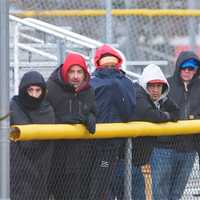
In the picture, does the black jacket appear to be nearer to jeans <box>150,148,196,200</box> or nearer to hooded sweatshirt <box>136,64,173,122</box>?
hooded sweatshirt <box>136,64,173,122</box>

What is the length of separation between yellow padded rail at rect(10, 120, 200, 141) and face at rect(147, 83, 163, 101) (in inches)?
21.0

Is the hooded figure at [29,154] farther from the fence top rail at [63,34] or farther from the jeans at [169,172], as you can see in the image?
the fence top rail at [63,34]

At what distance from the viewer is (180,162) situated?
7.82 m

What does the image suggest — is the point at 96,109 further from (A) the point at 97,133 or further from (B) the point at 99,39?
(B) the point at 99,39

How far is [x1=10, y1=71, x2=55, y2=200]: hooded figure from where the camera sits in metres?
6.64

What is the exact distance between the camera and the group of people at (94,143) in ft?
22.1

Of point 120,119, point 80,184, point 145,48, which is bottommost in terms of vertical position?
point 80,184

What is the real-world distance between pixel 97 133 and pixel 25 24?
4.66 metres

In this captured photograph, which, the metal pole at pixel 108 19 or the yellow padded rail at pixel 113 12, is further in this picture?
the yellow padded rail at pixel 113 12

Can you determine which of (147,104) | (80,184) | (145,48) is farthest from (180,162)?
(145,48)

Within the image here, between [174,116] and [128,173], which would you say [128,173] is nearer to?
[128,173]

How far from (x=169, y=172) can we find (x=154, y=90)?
698mm

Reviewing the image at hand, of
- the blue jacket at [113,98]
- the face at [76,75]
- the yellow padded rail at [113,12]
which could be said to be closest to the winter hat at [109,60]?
the blue jacket at [113,98]

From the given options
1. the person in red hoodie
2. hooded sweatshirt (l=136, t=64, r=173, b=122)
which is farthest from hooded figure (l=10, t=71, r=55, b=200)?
hooded sweatshirt (l=136, t=64, r=173, b=122)
